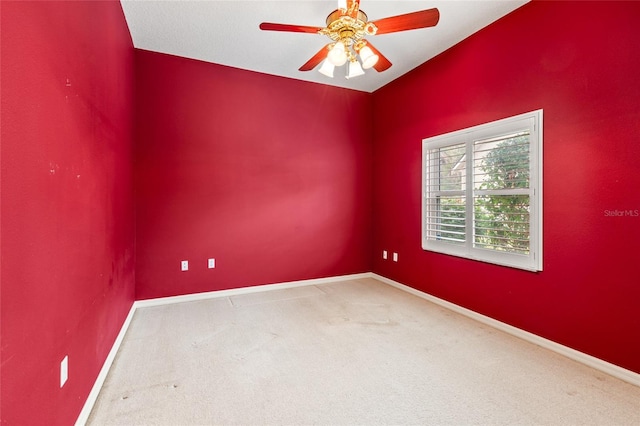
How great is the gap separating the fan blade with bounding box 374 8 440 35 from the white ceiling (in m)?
0.70

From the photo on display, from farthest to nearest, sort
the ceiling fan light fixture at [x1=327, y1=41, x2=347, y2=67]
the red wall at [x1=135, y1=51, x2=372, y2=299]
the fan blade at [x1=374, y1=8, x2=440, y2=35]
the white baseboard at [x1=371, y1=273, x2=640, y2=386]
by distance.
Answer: the red wall at [x1=135, y1=51, x2=372, y2=299], the ceiling fan light fixture at [x1=327, y1=41, x2=347, y2=67], the white baseboard at [x1=371, y1=273, x2=640, y2=386], the fan blade at [x1=374, y1=8, x2=440, y2=35]

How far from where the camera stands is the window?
2467mm

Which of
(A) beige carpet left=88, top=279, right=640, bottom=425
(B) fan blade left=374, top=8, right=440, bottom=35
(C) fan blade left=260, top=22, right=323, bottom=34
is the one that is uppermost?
(C) fan blade left=260, top=22, right=323, bottom=34

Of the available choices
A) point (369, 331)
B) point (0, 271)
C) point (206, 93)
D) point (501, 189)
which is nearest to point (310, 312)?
point (369, 331)

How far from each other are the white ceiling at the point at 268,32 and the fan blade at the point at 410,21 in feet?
2.29

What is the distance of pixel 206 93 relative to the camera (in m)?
3.57

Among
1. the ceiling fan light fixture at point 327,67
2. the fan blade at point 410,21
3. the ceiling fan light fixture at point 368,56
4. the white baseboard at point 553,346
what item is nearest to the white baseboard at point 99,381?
the ceiling fan light fixture at point 327,67

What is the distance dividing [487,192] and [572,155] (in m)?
0.72

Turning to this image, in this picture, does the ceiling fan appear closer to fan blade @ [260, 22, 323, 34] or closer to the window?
fan blade @ [260, 22, 323, 34]

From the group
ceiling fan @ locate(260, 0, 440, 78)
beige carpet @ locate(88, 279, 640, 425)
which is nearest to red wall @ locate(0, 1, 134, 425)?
beige carpet @ locate(88, 279, 640, 425)

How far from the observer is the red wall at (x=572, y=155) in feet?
6.45

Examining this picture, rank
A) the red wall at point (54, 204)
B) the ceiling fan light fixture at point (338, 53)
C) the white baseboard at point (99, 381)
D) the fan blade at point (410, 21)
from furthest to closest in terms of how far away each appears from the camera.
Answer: the ceiling fan light fixture at point (338, 53) < the fan blade at point (410, 21) < the white baseboard at point (99, 381) < the red wall at point (54, 204)

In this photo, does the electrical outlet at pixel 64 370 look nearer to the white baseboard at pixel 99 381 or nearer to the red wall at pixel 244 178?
the white baseboard at pixel 99 381

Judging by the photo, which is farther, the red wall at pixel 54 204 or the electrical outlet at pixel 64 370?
the electrical outlet at pixel 64 370
